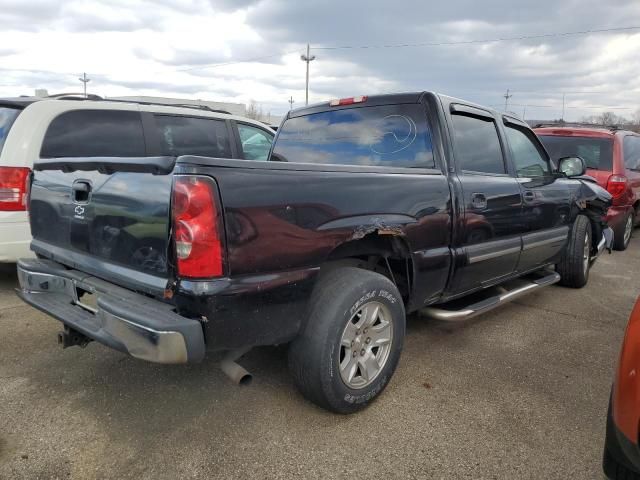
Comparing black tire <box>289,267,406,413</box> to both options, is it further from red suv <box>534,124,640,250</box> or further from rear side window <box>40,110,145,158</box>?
red suv <box>534,124,640,250</box>

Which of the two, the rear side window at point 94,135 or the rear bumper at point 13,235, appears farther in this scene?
the rear side window at point 94,135

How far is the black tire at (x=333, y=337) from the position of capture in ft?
8.06

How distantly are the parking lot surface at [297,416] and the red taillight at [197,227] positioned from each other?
0.97m

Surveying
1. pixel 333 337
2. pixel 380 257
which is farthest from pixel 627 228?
pixel 333 337

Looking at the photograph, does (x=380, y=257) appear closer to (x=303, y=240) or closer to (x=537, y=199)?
(x=303, y=240)

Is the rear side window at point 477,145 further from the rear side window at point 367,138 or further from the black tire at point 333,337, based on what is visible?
the black tire at point 333,337

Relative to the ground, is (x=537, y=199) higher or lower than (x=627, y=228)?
higher

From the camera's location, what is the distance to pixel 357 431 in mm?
2572

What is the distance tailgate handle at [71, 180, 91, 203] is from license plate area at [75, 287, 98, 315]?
1.56 ft

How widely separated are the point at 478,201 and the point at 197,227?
2131 mm

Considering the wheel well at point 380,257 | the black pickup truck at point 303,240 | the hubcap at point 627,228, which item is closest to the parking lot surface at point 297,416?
the black pickup truck at point 303,240

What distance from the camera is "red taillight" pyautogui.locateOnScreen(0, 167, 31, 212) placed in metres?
4.20

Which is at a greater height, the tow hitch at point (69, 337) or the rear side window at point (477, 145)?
the rear side window at point (477, 145)

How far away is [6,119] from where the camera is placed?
14.5 feet
